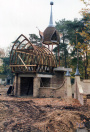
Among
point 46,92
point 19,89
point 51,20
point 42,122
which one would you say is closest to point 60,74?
point 46,92

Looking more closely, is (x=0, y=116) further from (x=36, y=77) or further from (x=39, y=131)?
(x=36, y=77)

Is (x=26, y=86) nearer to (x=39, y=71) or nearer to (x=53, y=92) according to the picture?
(x=39, y=71)

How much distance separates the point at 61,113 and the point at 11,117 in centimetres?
345

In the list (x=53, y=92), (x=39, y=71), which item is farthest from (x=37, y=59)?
(x=53, y=92)

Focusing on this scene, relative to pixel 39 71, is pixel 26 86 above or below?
below

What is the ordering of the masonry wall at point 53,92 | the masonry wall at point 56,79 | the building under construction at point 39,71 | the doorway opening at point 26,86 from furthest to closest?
1. the masonry wall at point 56,79
2. the doorway opening at point 26,86
3. the building under construction at point 39,71
4. the masonry wall at point 53,92

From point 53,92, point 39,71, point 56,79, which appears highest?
point 39,71

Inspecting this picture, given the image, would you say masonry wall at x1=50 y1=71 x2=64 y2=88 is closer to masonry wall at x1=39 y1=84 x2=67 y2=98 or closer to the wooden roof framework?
the wooden roof framework

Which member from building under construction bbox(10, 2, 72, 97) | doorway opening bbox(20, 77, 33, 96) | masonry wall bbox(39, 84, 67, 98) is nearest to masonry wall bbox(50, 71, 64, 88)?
building under construction bbox(10, 2, 72, 97)

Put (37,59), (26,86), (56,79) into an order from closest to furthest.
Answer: (37,59) < (56,79) < (26,86)

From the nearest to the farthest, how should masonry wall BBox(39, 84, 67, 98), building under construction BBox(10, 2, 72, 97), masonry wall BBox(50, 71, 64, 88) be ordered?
masonry wall BBox(39, 84, 67, 98), building under construction BBox(10, 2, 72, 97), masonry wall BBox(50, 71, 64, 88)

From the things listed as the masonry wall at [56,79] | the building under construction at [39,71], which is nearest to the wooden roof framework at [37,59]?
the building under construction at [39,71]

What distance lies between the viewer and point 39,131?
27.6 feet

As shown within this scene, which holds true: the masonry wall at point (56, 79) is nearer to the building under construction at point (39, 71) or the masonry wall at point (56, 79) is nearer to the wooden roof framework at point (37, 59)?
the building under construction at point (39, 71)
